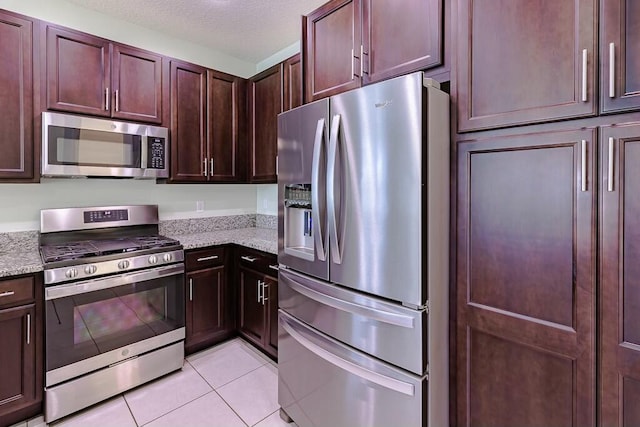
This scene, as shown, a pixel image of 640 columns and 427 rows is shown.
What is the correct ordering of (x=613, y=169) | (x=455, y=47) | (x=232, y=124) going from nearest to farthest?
(x=613, y=169) < (x=455, y=47) < (x=232, y=124)

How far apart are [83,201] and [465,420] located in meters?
2.86

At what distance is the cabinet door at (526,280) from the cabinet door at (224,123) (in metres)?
2.17

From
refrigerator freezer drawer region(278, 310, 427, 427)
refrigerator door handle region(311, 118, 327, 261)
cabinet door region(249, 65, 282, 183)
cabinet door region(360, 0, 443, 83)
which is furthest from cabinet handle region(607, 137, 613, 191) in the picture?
cabinet door region(249, 65, 282, 183)

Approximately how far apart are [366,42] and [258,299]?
192 centimetres

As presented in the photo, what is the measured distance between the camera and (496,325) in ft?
4.16

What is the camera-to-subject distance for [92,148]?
2229mm

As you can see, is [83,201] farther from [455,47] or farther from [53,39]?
[455,47]

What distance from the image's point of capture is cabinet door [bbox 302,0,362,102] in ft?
5.55

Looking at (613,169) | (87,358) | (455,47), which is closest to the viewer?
(613,169)

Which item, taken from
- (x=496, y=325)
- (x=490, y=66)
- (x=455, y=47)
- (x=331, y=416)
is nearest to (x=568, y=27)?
(x=490, y=66)

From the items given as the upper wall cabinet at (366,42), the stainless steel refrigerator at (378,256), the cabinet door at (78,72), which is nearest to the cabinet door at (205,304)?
the stainless steel refrigerator at (378,256)

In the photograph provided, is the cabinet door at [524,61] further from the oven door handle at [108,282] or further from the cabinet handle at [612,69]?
the oven door handle at [108,282]

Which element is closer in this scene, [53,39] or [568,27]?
[568,27]

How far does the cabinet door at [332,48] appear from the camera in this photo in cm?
169
